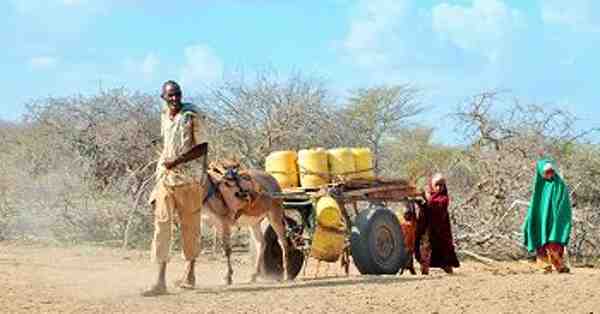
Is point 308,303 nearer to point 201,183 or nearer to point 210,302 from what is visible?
point 210,302

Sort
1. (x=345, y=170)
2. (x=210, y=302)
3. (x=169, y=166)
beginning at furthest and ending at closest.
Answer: (x=345, y=170) → (x=169, y=166) → (x=210, y=302)

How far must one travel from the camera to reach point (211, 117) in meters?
20.1

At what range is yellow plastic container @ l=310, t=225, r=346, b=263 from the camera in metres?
12.5

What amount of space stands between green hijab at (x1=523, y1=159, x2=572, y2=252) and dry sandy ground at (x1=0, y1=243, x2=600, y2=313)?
1.86 metres

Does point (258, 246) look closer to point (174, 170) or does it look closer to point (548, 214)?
point (174, 170)

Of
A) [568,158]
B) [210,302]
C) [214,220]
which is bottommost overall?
[210,302]

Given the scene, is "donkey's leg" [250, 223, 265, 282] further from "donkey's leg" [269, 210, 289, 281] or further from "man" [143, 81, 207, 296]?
"man" [143, 81, 207, 296]

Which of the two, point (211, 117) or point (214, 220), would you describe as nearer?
point (214, 220)

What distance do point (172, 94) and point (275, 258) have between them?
414 centimetres

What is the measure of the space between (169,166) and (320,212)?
2532mm

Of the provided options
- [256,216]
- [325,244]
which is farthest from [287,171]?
[325,244]

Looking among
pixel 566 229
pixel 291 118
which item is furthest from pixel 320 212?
pixel 291 118

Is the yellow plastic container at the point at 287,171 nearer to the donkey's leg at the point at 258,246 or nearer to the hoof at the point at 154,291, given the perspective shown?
the donkey's leg at the point at 258,246

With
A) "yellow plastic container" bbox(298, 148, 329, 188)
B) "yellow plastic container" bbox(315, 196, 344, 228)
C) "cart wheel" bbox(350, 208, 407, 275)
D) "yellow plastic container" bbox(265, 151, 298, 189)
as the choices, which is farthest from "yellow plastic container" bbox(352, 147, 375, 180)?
"yellow plastic container" bbox(315, 196, 344, 228)
